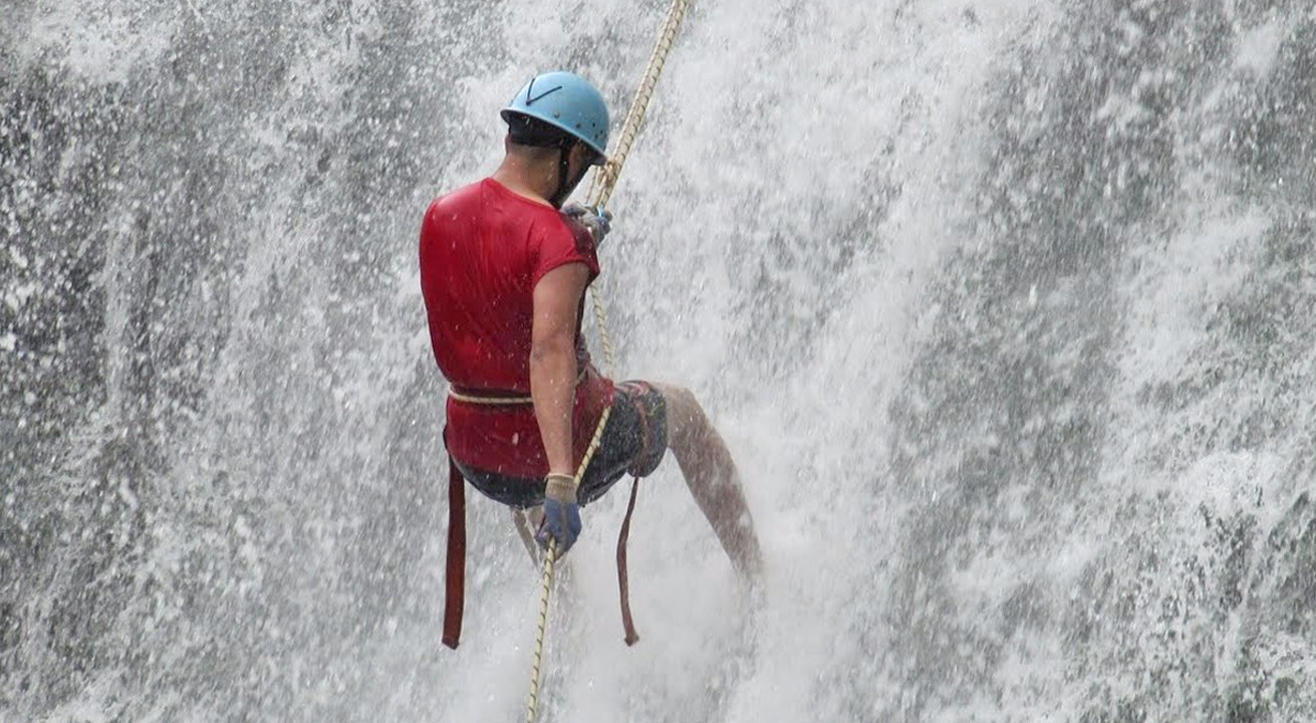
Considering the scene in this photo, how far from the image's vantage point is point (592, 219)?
4.67 meters

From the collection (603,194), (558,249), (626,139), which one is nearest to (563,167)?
(558,249)

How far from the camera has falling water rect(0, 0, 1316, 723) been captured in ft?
18.6

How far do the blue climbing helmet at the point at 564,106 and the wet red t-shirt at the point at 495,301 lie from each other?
211mm

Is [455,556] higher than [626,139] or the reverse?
the reverse

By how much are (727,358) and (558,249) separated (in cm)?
256

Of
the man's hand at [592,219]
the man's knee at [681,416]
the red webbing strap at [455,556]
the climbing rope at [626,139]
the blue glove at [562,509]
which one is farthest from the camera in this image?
the man's knee at [681,416]

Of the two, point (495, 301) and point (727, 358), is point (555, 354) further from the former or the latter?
point (727, 358)

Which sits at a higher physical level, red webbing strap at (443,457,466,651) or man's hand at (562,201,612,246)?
man's hand at (562,201,612,246)

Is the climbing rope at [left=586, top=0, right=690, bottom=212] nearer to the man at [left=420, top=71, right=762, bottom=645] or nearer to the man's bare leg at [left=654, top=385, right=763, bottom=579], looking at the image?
the man at [left=420, top=71, right=762, bottom=645]

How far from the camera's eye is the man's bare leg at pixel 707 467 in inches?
206

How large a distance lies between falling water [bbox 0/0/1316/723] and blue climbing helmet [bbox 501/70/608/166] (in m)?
2.09

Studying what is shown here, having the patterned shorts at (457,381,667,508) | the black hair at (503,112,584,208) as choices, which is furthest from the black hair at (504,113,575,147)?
the patterned shorts at (457,381,667,508)

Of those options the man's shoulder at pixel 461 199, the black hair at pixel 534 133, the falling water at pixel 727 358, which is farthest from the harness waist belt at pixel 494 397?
the falling water at pixel 727 358

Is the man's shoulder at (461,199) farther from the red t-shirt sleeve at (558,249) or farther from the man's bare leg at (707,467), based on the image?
the man's bare leg at (707,467)
